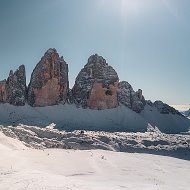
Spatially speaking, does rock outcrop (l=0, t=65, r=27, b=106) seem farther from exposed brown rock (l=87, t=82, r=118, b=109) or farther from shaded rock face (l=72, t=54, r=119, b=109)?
exposed brown rock (l=87, t=82, r=118, b=109)

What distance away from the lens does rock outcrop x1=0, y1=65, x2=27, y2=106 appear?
6932cm

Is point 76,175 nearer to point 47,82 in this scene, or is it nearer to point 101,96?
point 47,82

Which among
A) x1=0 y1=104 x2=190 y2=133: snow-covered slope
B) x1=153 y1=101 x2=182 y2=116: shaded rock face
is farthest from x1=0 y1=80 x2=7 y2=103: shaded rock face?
x1=153 y1=101 x2=182 y2=116: shaded rock face

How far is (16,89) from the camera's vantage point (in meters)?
70.5

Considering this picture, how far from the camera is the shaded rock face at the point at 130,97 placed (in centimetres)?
8319

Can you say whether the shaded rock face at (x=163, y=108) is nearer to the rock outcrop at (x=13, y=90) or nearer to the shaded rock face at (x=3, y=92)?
the rock outcrop at (x=13, y=90)

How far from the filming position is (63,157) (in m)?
31.8

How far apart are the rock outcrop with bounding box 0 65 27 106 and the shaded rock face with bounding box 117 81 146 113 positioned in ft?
78.6

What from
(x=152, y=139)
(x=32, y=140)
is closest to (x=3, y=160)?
(x=32, y=140)

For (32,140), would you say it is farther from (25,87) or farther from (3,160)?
(25,87)

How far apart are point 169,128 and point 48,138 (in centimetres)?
4013

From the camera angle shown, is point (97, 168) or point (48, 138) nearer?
point (97, 168)

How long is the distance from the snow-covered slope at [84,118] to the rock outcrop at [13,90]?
1.28 meters

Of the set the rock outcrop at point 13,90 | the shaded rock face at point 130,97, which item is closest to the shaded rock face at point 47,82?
the rock outcrop at point 13,90
